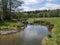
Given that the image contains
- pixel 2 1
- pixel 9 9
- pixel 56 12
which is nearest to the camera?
pixel 2 1

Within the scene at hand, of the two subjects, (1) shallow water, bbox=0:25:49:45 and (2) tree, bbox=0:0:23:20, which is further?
(2) tree, bbox=0:0:23:20

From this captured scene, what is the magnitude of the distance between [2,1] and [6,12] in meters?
3.46

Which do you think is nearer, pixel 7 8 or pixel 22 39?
pixel 22 39

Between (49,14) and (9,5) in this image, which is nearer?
(9,5)

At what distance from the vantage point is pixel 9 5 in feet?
166

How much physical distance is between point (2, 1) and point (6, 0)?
4.48 ft

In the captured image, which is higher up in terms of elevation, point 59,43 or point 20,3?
point 20,3

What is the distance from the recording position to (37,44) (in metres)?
18.9

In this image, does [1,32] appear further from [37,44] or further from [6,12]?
[6,12]

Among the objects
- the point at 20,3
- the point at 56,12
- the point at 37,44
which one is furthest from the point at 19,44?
the point at 56,12

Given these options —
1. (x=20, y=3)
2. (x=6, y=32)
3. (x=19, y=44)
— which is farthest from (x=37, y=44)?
(x=20, y=3)

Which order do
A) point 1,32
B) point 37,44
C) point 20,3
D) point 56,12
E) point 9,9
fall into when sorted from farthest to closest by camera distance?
point 56,12, point 20,3, point 9,9, point 1,32, point 37,44

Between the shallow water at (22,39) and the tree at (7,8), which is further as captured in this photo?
the tree at (7,8)

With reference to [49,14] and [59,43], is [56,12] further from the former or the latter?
[59,43]
